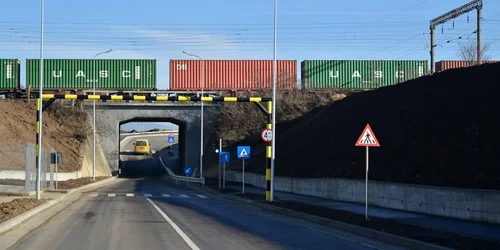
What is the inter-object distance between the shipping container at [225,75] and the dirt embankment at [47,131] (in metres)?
11.4

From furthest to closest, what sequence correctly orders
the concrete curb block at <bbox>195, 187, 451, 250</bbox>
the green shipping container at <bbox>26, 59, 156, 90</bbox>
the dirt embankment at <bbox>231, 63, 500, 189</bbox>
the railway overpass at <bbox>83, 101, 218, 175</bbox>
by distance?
the railway overpass at <bbox>83, 101, 218, 175</bbox>, the green shipping container at <bbox>26, 59, 156, 90</bbox>, the dirt embankment at <bbox>231, 63, 500, 189</bbox>, the concrete curb block at <bbox>195, 187, 451, 250</bbox>

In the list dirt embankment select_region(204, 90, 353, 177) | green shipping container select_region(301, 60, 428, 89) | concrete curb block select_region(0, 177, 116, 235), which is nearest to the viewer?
concrete curb block select_region(0, 177, 116, 235)

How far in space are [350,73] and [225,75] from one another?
12.9 m

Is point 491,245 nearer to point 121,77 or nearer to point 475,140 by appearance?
point 475,140

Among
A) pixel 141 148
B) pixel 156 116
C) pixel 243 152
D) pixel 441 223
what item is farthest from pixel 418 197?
pixel 141 148

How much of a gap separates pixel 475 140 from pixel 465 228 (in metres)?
6.40

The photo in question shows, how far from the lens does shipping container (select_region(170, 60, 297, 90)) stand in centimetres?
6284

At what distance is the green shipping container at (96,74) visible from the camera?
62281 millimetres

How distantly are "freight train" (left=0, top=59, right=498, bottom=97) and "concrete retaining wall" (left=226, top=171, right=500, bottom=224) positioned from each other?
32.2 m

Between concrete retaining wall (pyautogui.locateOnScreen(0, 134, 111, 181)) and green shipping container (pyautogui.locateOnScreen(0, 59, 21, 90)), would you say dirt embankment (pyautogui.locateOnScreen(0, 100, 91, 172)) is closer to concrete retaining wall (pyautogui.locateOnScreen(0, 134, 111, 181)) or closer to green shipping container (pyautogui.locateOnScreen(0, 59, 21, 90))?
concrete retaining wall (pyautogui.locateOnScreen(0, 134, 111, 181))

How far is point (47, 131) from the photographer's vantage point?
61.6 m

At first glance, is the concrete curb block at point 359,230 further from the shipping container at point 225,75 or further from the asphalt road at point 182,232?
the shipping container at point 225,75

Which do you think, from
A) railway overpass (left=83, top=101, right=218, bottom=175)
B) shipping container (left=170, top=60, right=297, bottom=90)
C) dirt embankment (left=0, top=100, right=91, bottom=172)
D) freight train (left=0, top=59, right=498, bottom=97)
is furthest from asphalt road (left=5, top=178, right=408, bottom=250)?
railway overpass (left=83, top=101, right=218, bottom=175)

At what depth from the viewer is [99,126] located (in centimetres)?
6619
